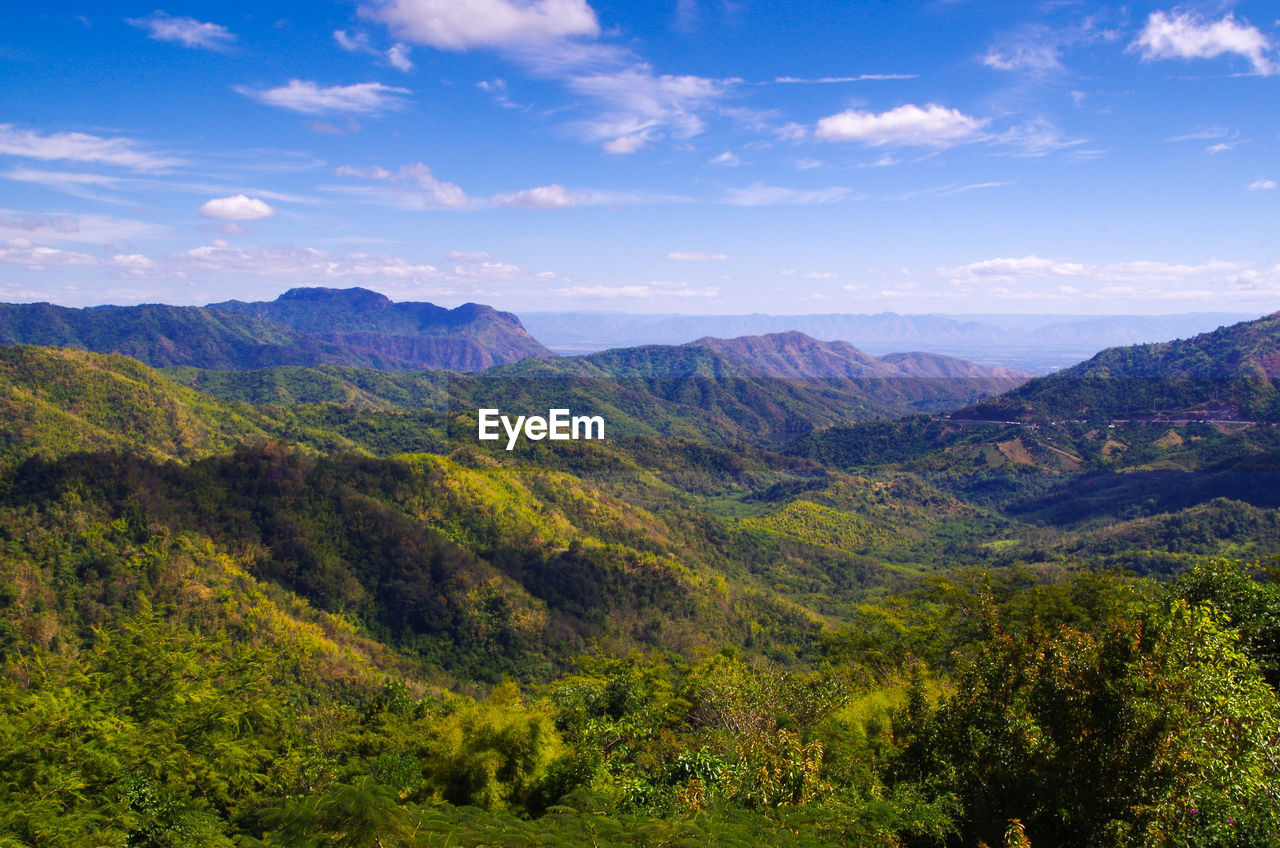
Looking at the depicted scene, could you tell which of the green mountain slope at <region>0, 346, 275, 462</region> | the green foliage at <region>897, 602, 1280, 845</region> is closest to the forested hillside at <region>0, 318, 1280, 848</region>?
the green foliage at <region>897, 602, 1280, 845</region>

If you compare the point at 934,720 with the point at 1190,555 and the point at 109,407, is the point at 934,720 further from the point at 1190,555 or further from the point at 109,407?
the point at 109,407

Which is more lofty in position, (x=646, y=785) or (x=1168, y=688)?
(x=1168, y=688)

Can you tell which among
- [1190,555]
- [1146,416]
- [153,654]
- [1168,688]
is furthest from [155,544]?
[1146,416]

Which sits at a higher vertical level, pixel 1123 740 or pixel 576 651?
pixel 1123 740

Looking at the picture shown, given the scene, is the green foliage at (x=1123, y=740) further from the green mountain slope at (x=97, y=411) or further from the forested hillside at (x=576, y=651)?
the green mountain slope at (x=97, y=411)

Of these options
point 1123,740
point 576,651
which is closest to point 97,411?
point 576,651

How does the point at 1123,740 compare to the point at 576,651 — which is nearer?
the point at 1123,740

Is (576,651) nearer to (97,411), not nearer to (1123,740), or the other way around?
(1123,740)

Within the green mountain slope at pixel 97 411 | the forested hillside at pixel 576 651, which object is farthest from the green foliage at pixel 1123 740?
the green mountain slope at pixel 97 411
